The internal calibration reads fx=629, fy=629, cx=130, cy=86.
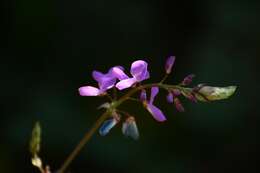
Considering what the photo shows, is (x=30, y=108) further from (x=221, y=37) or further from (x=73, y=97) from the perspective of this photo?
(x=221, y=37)

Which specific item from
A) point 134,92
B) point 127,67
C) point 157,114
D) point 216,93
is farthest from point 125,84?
point 127,67

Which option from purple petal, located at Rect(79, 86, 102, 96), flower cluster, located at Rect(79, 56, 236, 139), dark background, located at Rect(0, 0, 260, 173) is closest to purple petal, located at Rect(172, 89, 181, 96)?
flower cluster, located at Rect(79, 56, 236, 139)

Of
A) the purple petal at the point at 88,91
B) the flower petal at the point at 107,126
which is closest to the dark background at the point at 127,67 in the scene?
the purple petal at the point at 88,91

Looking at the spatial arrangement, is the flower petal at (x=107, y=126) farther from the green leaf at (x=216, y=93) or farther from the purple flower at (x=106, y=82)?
the green leaf at (x=216, y=93)

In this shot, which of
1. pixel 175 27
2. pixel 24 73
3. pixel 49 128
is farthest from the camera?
pixel 175 27

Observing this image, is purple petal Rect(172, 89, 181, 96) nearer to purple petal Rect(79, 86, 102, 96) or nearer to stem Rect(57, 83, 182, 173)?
stem Rect(57, 83, 182, 173)

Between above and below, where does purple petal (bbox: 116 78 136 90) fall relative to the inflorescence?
above

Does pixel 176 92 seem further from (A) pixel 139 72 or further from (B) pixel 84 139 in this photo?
(B) pixel 84 139

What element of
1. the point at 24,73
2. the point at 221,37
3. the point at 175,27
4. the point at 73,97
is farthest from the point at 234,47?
the point at 24,73
